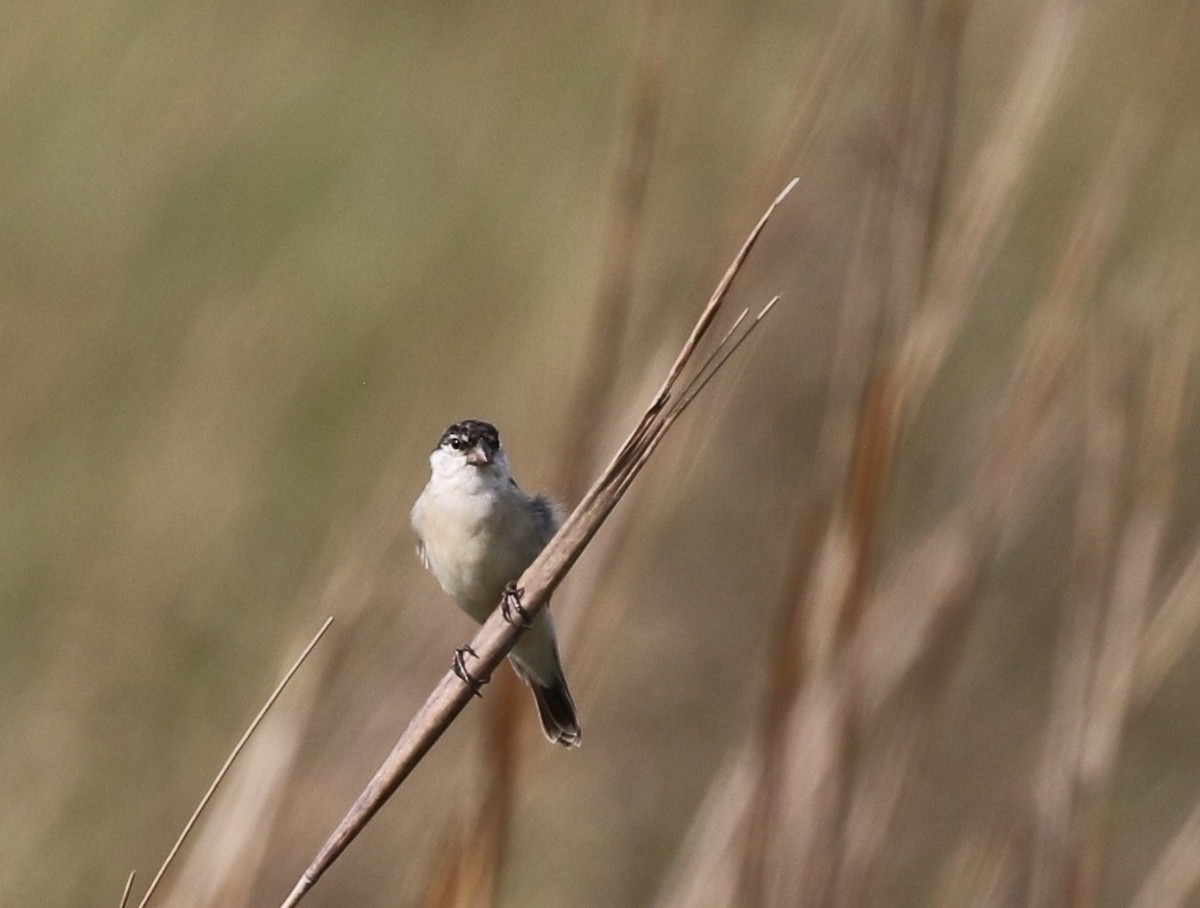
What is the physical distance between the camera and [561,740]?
11.4 ft

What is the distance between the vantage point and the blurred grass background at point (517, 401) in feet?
8.32

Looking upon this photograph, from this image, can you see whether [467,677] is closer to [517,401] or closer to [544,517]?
[544,517]

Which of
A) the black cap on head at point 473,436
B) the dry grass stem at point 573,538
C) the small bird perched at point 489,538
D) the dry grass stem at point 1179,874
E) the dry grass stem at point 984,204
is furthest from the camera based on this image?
the black cap on head at point 473,436

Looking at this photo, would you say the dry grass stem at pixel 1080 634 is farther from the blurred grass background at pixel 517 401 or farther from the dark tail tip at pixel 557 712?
the dark tail tip at pixel 557 712

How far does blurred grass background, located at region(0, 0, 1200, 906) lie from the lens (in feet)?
8.32

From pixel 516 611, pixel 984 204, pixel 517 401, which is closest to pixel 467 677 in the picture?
pixel 516 611

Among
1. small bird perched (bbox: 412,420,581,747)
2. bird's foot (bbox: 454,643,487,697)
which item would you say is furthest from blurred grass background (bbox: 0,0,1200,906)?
bird's foot (bbox: 454,643,487,697)

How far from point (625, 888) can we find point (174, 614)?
1.59 metres

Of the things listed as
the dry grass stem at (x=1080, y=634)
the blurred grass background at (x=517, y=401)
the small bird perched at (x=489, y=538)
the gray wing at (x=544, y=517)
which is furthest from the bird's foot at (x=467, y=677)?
the gray wing at (x=544, y=517)

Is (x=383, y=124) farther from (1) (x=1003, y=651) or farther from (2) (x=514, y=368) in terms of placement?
(1) (x=1003, y=651)

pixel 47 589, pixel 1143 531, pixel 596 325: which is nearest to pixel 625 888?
pixel 47 589

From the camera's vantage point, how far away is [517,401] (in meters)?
6.23

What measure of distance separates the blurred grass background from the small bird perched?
0.13 metres

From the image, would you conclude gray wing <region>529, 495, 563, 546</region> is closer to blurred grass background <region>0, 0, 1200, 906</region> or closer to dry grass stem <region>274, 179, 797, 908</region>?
blurred grass background <region>0, 0, 1200, 906</region>
